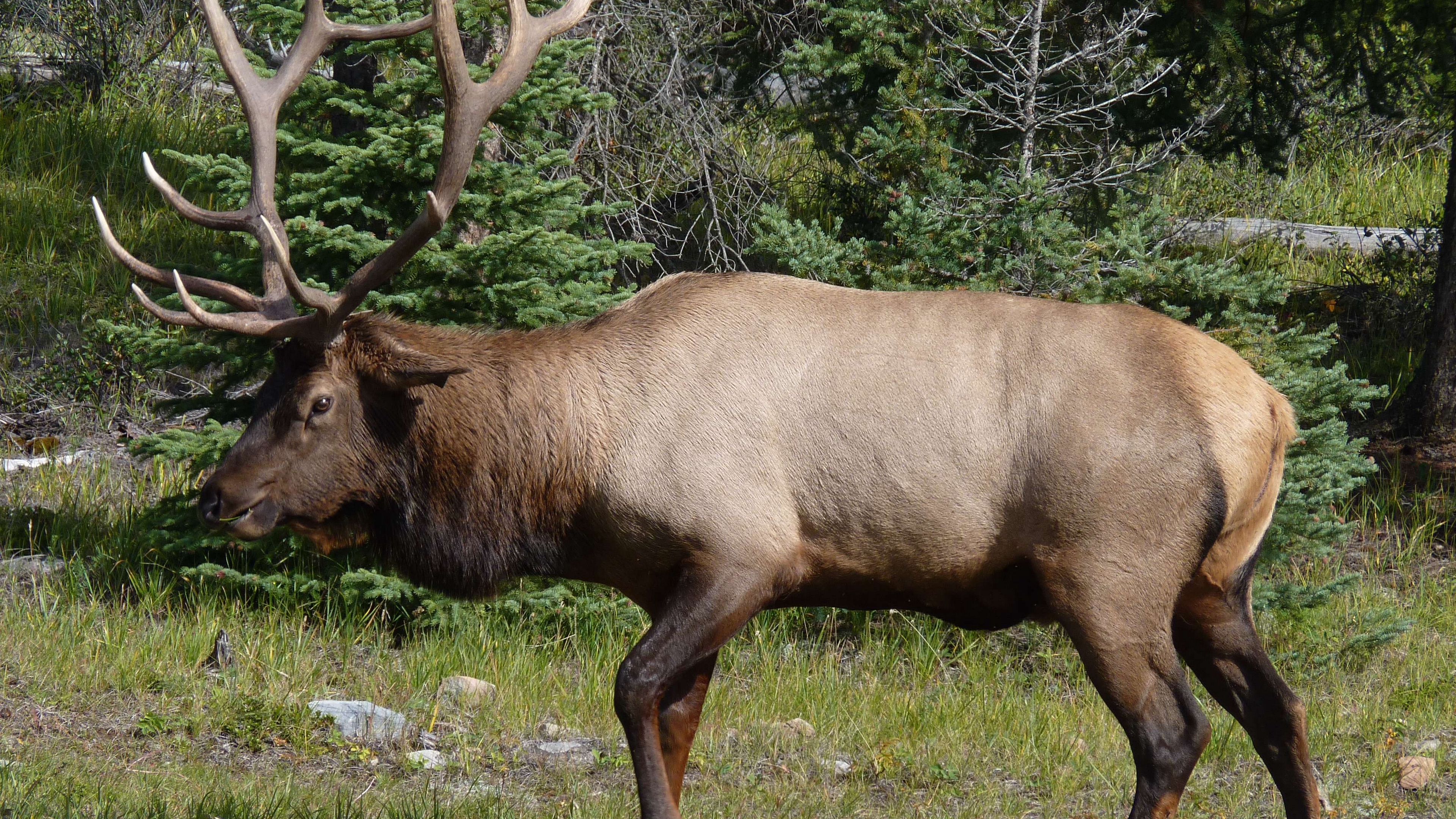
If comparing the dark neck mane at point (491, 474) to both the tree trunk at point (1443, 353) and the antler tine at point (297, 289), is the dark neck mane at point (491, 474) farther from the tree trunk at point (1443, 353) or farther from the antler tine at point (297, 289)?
the tree trunk at point (1443, 353)

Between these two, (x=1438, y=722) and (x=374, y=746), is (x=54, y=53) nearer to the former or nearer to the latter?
(x=374, y=746)

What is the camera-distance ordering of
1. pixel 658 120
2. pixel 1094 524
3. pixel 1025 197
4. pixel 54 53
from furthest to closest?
pixel 54 53, pixel 658 120, pixel 1025 197, pixel 1094 524

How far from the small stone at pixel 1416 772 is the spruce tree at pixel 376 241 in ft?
13.3

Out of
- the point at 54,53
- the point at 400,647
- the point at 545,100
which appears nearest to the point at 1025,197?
the point at 545,100

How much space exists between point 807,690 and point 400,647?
6.68ft

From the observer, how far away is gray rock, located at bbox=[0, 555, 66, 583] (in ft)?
22.1

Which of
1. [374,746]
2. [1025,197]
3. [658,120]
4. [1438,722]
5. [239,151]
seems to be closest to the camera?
[374,746]

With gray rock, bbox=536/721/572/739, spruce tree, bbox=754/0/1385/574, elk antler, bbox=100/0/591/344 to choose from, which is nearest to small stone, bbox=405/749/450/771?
gray rock, bbox=536/721/572/739

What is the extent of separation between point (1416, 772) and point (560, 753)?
3.36 meters

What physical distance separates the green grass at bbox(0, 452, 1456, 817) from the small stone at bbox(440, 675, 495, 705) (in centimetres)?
7

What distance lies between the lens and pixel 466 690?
588 centimetres

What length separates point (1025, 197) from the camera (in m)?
7.09

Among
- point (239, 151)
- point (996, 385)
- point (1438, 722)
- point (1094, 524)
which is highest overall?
point (239, 151)

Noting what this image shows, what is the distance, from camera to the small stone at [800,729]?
5.69m
